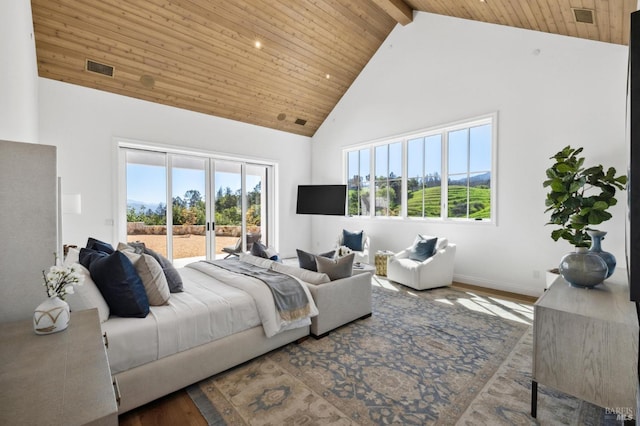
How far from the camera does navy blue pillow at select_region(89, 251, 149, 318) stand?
1.99m

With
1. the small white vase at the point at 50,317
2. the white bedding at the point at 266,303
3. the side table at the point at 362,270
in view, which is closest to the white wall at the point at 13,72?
the small white vase at the point at 50,317

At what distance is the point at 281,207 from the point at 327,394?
17.8ft

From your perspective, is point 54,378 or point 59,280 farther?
point 59,280

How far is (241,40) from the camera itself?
15.9 feet

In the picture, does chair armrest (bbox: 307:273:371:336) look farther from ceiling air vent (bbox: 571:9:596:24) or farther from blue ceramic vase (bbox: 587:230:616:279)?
ceiling air vent (bbox: 571:9:596:24)

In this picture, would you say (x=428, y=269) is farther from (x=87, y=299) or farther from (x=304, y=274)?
(x=87, y=299)

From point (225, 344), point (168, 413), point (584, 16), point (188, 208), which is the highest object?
point (584, 16)

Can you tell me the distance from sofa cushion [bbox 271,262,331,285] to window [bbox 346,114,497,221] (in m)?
3.27

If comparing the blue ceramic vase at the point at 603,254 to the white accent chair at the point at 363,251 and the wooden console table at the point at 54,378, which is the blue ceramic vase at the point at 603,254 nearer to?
the wooden console table at the point at 54,378

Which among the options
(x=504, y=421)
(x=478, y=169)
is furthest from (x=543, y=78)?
(x=504, y=421)

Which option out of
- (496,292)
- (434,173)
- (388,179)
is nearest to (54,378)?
(496,292)

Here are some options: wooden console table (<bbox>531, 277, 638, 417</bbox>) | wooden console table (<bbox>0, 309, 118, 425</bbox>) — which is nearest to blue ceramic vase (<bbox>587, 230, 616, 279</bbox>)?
wooden console table (<bbox>531, 277, 638, 417</bbox>)

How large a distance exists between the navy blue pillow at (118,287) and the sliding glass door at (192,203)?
3601mm

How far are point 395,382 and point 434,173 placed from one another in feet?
13.5
